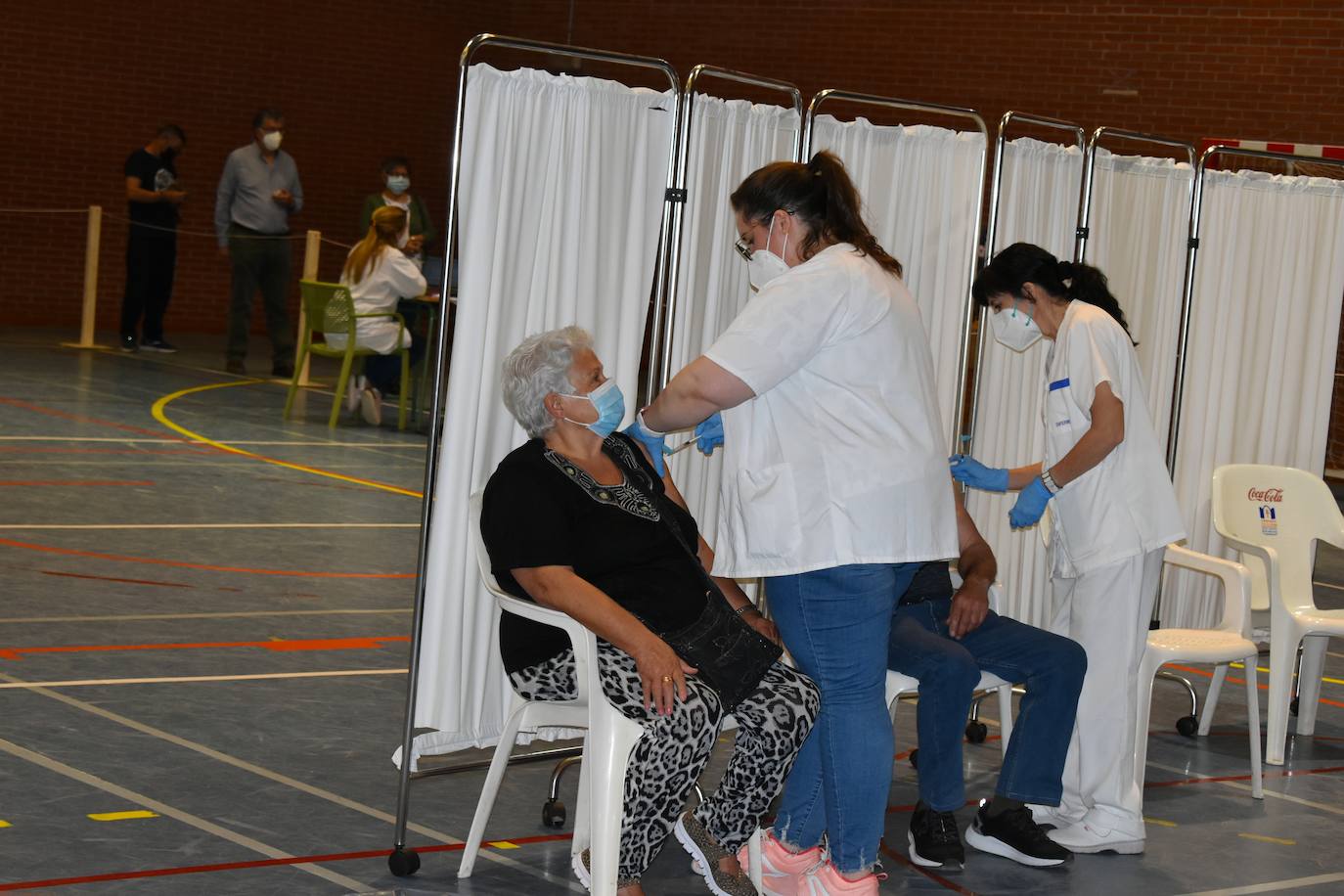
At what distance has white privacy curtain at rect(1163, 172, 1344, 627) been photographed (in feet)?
17.5

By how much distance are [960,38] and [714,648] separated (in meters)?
10.5

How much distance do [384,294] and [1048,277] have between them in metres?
6.13

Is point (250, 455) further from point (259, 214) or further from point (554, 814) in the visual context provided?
point (554, 814)

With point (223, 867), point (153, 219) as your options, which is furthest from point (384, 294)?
point (223, 867)

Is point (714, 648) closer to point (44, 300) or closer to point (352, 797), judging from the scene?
point (352, 797)

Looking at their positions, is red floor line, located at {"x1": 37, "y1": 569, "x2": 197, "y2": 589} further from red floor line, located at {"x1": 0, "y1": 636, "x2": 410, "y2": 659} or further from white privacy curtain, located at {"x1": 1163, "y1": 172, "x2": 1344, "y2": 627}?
white privacy curtain, located at {"x1": 1163, "y1": 172, "x2": 1344, "y2": 627}

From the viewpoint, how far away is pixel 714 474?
161 inches

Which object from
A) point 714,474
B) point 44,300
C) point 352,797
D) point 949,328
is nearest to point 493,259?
point 714,474

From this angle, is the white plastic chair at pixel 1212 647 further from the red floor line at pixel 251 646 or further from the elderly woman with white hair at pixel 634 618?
the red floor line at pixel 251 646

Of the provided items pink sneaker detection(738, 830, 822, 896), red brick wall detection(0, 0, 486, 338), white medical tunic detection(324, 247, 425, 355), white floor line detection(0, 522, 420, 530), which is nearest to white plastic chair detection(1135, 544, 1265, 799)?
pink sneaker detection(738, 830, 822, 896)

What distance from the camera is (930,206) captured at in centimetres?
438

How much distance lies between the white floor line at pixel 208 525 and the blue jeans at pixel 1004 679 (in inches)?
140

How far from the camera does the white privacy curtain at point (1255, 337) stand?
534 centimetres

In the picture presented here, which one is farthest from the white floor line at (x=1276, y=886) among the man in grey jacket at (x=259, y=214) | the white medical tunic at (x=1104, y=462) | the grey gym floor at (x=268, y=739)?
the man in grey jacket at (x=259, y=214)
